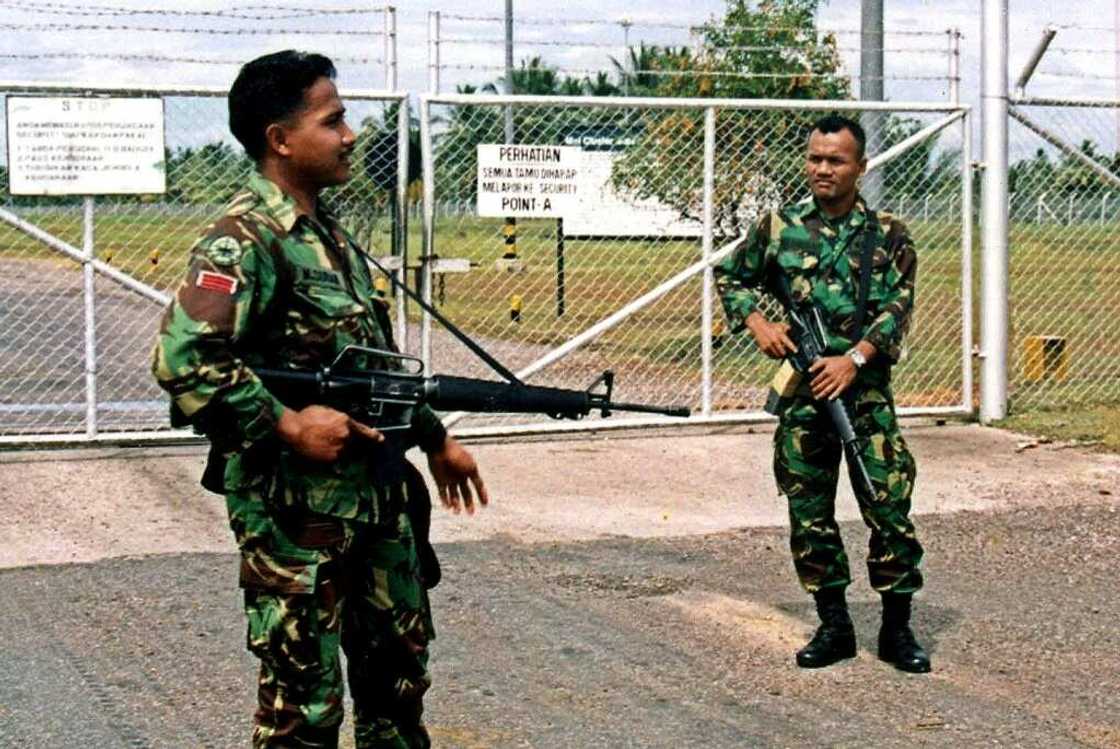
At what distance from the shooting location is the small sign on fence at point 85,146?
9602 millimetres

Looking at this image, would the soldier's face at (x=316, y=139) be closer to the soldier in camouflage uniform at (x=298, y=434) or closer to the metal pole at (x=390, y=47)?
the soldier in camouflage uniform at (x=298, y=434)

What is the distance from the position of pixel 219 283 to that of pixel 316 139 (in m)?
0.42

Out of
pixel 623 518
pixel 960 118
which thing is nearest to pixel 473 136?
pixel 960 118

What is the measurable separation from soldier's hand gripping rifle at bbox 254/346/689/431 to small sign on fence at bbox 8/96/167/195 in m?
6.22

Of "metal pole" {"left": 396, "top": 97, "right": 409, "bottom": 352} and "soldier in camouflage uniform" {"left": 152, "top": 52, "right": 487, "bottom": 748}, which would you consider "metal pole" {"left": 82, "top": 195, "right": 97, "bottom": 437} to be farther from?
"soldier in camouflage uniform" {"left": 152, "top": 52, "right": 487, "bottom": 748}

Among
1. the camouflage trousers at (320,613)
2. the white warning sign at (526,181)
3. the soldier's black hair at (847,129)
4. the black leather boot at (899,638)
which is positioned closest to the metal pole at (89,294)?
the white warning sign at (526,181)

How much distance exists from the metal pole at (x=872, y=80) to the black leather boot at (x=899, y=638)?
564 cm

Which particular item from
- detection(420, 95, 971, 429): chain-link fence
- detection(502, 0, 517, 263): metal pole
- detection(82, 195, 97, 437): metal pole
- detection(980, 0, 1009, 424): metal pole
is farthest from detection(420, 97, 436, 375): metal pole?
detection(980, 0, 1009, 424): metal pole

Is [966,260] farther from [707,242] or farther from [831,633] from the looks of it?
[831,633]

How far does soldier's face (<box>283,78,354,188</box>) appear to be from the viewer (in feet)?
12.4

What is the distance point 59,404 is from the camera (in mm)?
12453

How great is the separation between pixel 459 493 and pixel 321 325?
58 centimetres

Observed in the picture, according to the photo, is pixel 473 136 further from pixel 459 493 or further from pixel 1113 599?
pixel 459 493

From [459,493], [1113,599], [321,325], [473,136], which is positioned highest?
[473,136]
